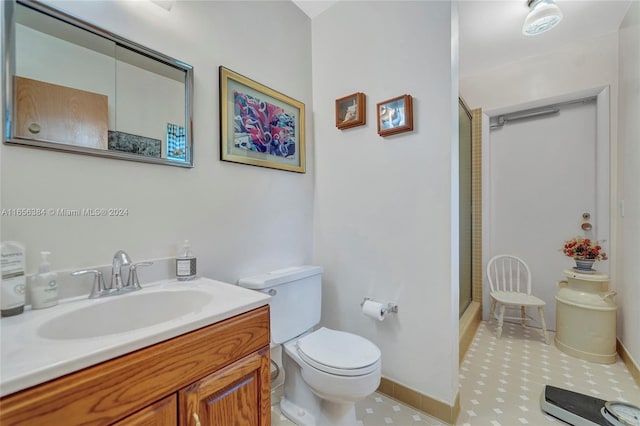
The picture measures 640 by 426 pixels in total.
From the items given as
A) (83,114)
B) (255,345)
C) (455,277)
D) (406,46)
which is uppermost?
(406,46)

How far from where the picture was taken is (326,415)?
130 cm

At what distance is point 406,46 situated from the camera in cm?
148

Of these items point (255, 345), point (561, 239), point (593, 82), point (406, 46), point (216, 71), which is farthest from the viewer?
point (561, 239)

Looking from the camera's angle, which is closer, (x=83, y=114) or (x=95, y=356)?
(x=95, y=356)

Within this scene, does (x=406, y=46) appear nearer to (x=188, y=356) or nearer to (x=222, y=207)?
(x=222, y=207)

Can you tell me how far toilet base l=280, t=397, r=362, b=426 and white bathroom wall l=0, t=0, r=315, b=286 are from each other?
0.75 meters

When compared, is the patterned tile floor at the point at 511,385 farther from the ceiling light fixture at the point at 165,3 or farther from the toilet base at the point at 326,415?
the ceiling light fixture at the point at 165,3

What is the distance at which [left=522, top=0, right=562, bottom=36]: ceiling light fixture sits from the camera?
1645mm

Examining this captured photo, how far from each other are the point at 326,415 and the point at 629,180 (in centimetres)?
247

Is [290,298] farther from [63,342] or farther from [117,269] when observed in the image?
[63,342]

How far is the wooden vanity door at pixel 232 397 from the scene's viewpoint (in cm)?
72

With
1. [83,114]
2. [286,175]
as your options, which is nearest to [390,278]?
[286,175]

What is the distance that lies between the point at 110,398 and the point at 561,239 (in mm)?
3269

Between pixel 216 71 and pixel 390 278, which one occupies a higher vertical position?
pixel 216 71
